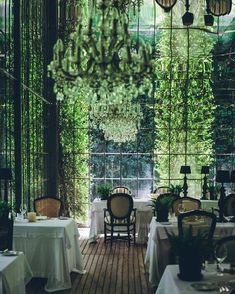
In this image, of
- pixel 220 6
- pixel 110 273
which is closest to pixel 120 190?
pixel 110 273

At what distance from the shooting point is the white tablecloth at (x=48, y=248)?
295 inches

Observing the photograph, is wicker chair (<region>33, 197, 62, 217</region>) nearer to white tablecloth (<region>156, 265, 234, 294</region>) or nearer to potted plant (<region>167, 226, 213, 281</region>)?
white tablecloth (<region>156, 265, 234, 294</region>)

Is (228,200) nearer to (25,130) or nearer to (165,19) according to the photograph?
(25,130)

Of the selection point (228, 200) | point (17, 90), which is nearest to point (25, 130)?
point (17, 90)

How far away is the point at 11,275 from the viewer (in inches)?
199

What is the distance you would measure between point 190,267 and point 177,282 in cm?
17

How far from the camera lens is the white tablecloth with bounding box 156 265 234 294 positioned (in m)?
4.35

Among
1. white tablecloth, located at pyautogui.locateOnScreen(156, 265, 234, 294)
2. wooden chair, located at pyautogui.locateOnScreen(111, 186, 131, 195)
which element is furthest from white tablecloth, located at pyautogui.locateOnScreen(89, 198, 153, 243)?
white tablecloth, located at pyautogui.locateOnScreen(156, 265, 234, 294)

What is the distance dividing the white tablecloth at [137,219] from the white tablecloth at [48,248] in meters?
3.74

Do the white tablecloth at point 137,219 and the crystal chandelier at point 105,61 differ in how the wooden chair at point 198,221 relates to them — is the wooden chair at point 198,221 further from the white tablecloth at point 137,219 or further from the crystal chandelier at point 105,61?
the white tablecloth at point 137,219

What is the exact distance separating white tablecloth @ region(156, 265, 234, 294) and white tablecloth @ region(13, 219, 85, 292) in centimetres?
275

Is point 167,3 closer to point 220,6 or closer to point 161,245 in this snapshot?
point 220,6

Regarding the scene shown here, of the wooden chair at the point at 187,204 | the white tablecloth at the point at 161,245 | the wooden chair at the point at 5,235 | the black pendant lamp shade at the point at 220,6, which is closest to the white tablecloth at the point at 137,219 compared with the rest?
the wooden chair at the point at 187,204

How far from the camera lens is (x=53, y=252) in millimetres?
7523
